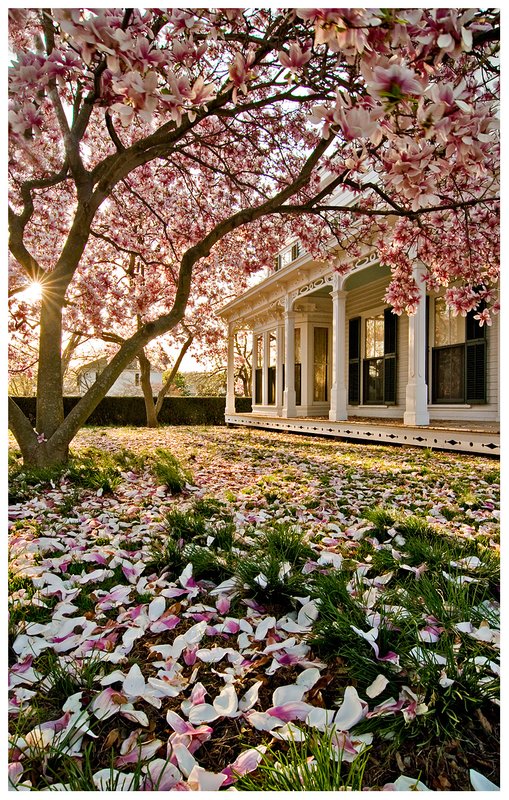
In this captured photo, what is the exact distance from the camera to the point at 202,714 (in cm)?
121

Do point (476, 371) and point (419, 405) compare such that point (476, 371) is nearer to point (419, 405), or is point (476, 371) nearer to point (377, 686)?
point (419, 405)

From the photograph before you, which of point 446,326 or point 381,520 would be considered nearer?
point 381,520

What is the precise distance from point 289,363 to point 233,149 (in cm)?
597

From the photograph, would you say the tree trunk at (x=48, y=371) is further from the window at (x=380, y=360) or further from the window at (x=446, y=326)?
the window at (x=380, y=360)

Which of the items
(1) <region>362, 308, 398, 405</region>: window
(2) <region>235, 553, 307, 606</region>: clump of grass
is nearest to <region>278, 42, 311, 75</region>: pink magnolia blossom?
(2) <region>235, 553, 307, 606</region>: clump of grass

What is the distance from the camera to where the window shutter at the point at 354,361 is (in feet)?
34.7

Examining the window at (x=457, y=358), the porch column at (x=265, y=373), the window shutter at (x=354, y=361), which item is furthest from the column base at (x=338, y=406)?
the porch column at (x=265, y=373)

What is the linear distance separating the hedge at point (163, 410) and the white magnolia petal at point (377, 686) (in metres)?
16.6

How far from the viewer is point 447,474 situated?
503cm

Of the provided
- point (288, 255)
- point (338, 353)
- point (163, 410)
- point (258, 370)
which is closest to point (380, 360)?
point (338, 353)

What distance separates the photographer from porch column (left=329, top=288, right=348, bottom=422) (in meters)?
9.16

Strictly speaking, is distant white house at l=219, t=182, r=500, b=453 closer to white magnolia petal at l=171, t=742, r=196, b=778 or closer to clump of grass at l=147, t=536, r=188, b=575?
clump of grass at l=147, t=536, r=188, b=575
